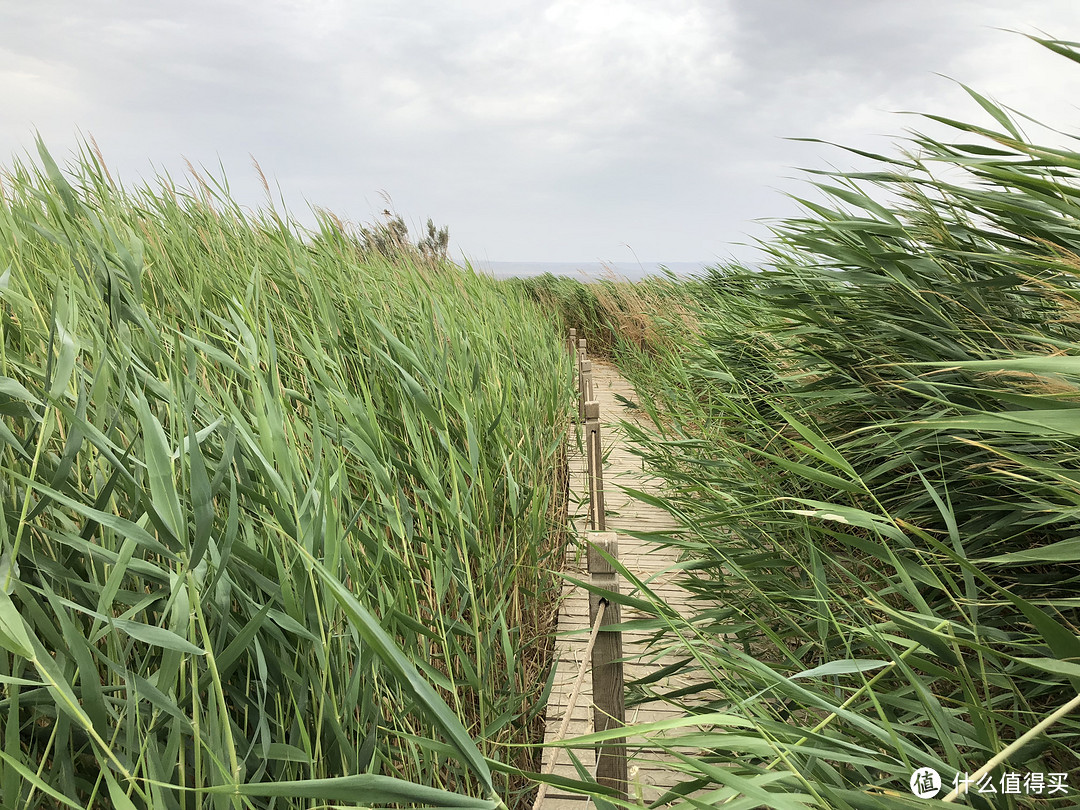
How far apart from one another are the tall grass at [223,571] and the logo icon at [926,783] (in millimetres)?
591

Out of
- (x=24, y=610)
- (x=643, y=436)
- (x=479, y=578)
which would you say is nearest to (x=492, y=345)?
(x=643, y=436)

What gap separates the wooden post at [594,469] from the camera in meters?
2.89

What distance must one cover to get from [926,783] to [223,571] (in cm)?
102

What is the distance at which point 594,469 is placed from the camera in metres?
3.08

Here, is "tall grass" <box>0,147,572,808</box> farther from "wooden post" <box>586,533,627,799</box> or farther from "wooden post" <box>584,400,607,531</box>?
"wooden post" <box>584,400,607,531</box>

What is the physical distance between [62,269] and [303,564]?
5.38 feet

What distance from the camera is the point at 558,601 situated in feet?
8.60

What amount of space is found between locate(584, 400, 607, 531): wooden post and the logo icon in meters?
1.97

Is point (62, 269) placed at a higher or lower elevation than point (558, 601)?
higher

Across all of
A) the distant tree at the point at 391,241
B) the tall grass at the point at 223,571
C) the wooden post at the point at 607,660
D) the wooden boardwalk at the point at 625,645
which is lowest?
the wooden boardwalk at the point at 625,645

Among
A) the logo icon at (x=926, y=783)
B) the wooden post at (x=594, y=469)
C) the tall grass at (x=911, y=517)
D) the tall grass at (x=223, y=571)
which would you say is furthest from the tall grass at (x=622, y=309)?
the logo icon at (x=926, y=783)

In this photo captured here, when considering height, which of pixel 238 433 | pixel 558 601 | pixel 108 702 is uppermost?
pixel 238 433

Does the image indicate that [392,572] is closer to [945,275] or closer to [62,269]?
[62,269]

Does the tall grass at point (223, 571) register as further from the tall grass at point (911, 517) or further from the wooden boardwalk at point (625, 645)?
the tall grass at point (911, 517)
